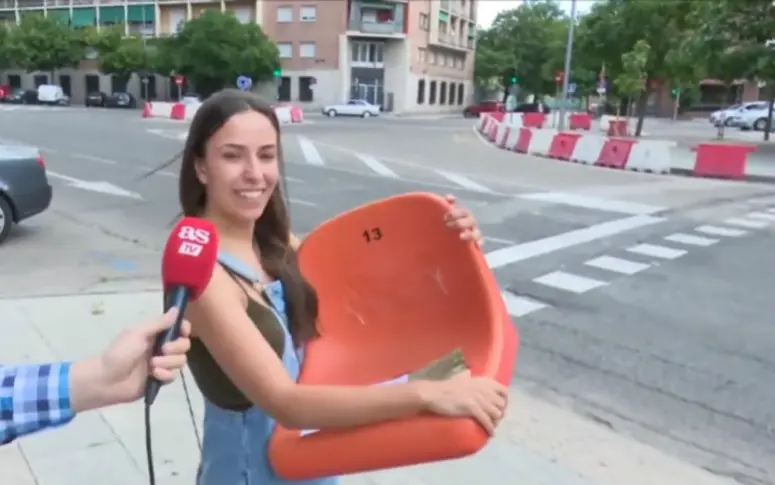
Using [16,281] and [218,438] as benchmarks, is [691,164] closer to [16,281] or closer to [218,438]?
[16,281]

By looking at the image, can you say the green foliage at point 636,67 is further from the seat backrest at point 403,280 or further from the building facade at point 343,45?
the seat backrest at point 403,280

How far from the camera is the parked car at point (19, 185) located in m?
8.21

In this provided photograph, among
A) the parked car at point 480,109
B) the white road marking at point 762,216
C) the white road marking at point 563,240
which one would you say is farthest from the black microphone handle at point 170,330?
the parked car at point 480,109

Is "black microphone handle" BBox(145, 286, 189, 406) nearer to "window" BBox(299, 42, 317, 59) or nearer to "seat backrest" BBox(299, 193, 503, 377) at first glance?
"seat backrest" BBox(299, 193, 503, 377)

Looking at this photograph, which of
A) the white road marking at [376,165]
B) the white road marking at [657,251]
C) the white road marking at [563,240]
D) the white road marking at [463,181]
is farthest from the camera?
the white road marking at [376,165]

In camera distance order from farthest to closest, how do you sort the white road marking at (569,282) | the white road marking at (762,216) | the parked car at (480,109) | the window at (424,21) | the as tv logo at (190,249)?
the window at (424,21)
the parked car at (480,109)
the white road marking at (762,216)
the white road marking at (569,282)
the as tv logo at (190,249)

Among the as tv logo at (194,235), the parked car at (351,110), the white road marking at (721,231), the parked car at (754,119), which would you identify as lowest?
the parked car at (351,110)

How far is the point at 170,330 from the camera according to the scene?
1.21m

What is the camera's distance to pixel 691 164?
19703 millimetres

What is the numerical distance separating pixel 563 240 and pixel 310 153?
11.3 m

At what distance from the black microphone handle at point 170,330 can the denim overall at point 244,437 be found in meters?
0.45

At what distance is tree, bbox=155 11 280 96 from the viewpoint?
53.4 meters

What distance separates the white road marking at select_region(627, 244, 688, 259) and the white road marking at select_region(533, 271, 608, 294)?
1618mm

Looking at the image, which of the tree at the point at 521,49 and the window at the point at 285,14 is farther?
the tree at the point at 521,49
